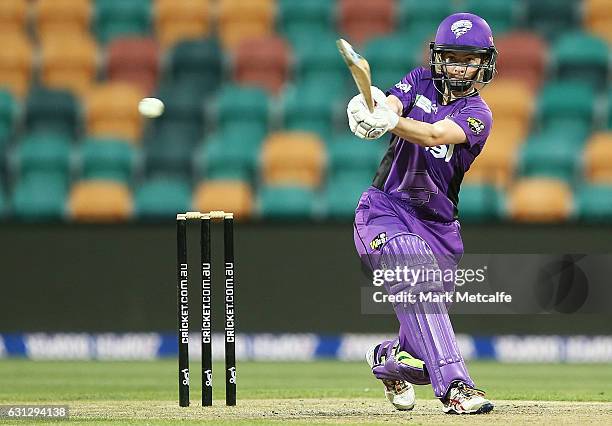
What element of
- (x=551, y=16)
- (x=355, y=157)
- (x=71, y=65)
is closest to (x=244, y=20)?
(x=71, y=65)

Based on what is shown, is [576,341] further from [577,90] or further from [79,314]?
[79,314]

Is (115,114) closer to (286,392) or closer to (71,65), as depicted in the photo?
(71,65)

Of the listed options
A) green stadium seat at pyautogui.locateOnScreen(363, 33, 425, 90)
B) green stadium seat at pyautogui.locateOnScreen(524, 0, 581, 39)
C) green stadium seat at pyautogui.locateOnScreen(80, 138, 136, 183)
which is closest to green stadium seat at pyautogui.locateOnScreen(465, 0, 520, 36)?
green stadium seat at pyautogui.locateOnScreen(524, 0, 581, 39)

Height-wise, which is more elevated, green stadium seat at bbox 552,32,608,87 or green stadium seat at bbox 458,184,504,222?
green stadium seat at bbox 552,32,608,87

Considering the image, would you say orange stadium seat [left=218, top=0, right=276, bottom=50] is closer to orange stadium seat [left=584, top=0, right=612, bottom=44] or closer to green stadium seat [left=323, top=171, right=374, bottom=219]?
green stadium seat [left=323, top=171, right=374, bottom=219]

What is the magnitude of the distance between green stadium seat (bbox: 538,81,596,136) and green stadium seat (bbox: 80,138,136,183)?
12.2ft

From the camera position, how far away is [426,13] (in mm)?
12297

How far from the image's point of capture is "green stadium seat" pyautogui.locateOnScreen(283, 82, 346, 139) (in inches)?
452

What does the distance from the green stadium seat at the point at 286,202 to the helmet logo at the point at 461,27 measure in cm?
514

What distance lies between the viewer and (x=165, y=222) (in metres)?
9.91

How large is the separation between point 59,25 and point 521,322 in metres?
5.80

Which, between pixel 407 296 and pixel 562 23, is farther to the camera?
pixel 562 23

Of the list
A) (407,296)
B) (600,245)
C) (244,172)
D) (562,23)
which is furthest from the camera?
(562,23)

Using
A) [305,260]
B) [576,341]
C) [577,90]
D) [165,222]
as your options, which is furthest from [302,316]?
[577,90]
